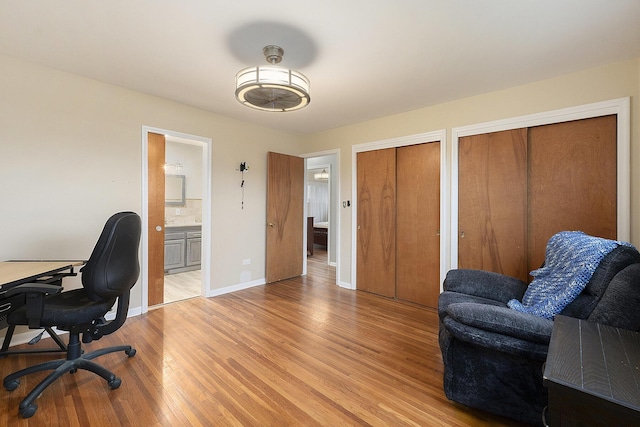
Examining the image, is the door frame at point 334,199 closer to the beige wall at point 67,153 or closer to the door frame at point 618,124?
the beige wall at point 67,153

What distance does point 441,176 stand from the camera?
340 cm

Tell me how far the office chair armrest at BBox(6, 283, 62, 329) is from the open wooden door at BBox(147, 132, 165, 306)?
168 cm

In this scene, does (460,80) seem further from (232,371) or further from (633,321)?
(232,371)

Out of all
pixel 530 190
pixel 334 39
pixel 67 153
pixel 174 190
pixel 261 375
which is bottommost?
pixel 261 375

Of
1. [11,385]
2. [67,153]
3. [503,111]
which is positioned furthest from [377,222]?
[11,385]

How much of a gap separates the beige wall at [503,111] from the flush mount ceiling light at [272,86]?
1.87 m

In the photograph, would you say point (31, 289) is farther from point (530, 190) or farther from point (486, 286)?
point (530, 190)

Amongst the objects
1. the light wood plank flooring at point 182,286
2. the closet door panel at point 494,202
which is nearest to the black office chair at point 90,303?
the light wood plank flooring at point 182,286

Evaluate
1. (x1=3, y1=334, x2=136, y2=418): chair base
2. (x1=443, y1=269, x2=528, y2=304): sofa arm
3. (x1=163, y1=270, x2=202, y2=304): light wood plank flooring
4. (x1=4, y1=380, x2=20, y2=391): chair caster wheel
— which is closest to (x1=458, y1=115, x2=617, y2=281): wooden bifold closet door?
(x1=443, y1=269, x2=528, y2=304): sofa arm

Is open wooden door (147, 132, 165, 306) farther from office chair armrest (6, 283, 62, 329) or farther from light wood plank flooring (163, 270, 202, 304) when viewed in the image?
office chair armrest (6, 283, 62, 329)

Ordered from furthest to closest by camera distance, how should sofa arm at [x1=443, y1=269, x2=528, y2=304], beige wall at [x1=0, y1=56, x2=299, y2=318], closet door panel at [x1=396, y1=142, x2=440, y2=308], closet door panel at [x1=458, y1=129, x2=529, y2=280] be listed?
1. closet door panel at [x1=396, y1=142, x2=440, y2=308]
2. closet door panel at [x1=458, y1=129, x2=529, y2=280]
3. beige wall at [x1=0, y1=56, x2=299, y2=318]
4. sofa arm at [x1=443, y1=269, x2=528, y2=304]

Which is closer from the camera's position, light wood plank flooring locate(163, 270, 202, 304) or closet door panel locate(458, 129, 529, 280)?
closet door panel locate(458, 129, 529, 280)

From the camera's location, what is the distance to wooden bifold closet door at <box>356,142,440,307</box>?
11.6 ft

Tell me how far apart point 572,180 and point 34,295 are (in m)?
4.19
